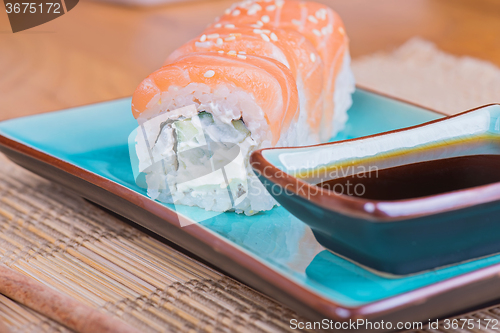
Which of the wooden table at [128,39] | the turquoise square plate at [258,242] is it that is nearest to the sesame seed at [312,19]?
the turquoise square plate at [258,242]

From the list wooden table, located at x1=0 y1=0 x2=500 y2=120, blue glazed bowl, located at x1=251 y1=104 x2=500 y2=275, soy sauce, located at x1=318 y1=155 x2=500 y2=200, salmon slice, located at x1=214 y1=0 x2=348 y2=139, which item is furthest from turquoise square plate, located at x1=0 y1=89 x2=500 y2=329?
wooden table, located at x1=0 y1=0 x2=500 y2=120

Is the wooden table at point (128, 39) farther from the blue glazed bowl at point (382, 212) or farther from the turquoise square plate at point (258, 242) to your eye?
the blue glazed bowl at point (382, 212)

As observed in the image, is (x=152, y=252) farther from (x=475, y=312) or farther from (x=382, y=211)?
(x=475, y=312)

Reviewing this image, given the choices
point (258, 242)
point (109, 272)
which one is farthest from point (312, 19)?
point (109, 272)

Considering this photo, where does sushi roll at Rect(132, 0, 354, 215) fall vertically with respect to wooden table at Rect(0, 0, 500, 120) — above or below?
above

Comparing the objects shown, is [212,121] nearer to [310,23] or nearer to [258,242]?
[258,242]

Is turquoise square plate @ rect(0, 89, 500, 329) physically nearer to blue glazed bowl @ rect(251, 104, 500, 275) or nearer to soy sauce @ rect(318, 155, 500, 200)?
blue glazed bowl @ rect(251, 104, 500, 275)

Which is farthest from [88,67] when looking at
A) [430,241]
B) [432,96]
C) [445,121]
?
[430,241]
